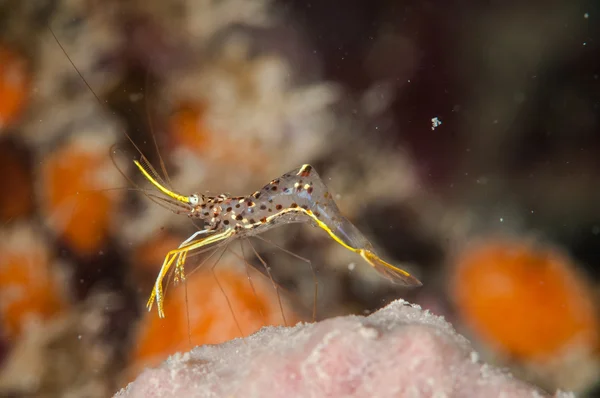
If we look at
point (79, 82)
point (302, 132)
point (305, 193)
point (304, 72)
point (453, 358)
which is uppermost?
point (79, 82)

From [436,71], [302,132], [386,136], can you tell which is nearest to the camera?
[436,71]

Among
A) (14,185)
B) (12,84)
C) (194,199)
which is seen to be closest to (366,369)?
(194,199)

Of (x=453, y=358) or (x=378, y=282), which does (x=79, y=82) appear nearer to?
(x=378, y=282)

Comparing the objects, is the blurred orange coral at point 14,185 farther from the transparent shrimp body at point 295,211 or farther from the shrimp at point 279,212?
the transparent shrimp body at point 295,211

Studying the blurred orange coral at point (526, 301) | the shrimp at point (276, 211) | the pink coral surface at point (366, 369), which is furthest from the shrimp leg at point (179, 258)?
the blurred orange coral at point (526, 301)

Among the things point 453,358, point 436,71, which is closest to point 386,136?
point 436,71

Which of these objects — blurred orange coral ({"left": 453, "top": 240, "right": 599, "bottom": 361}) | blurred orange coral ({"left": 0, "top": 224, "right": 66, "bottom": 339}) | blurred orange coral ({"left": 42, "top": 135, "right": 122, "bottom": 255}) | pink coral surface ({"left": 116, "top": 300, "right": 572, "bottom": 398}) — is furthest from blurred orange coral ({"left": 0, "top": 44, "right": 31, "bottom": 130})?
blurred orange coral ({"left": 453, "top": 240, "right": 599, "bottom": 361})
